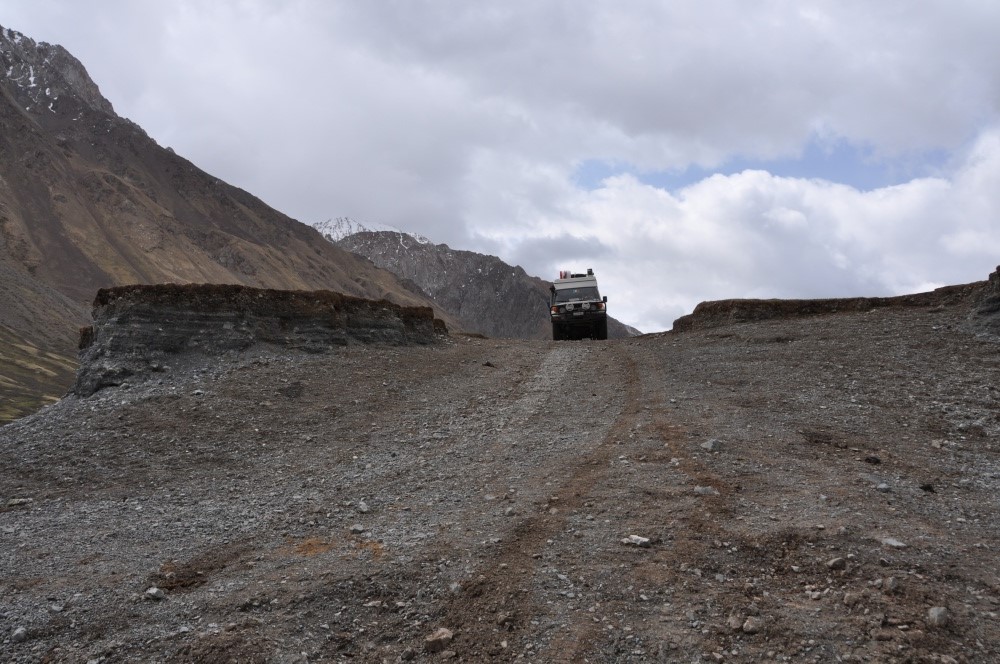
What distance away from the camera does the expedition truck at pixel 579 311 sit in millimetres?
28516

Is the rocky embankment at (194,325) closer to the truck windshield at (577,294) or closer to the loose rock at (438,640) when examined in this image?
the truck windshield at (577,294)

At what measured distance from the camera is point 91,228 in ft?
445

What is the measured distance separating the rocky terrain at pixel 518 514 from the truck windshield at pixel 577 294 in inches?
499

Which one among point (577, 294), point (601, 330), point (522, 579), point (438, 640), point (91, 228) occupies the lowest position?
point (438, 640)

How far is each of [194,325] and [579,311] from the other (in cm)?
1549

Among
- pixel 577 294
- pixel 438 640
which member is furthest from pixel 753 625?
pixel 577 294

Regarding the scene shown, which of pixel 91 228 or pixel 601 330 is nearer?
pixel 601 330

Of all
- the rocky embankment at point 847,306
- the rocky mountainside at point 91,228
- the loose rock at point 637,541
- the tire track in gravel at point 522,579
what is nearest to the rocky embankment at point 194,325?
the tire track in gravel at point 522,579

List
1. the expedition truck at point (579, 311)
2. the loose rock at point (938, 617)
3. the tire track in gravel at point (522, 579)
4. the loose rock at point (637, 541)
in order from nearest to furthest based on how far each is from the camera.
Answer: the loose rock at point (938, 617) < the tire track in gravel at point (522, 579) < the loose rock at point (637, 541) < the expedition truck at point (579, 311)

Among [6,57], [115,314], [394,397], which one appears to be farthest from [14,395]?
[6,57]

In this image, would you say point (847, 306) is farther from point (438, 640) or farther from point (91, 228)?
point (91, 228)

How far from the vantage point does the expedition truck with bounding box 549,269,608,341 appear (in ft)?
93.6

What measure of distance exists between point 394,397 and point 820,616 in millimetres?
10948

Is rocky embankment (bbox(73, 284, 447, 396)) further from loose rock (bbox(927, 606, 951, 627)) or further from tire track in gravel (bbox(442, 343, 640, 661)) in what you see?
loose rock (bbox(927, 606, 951, 627))
